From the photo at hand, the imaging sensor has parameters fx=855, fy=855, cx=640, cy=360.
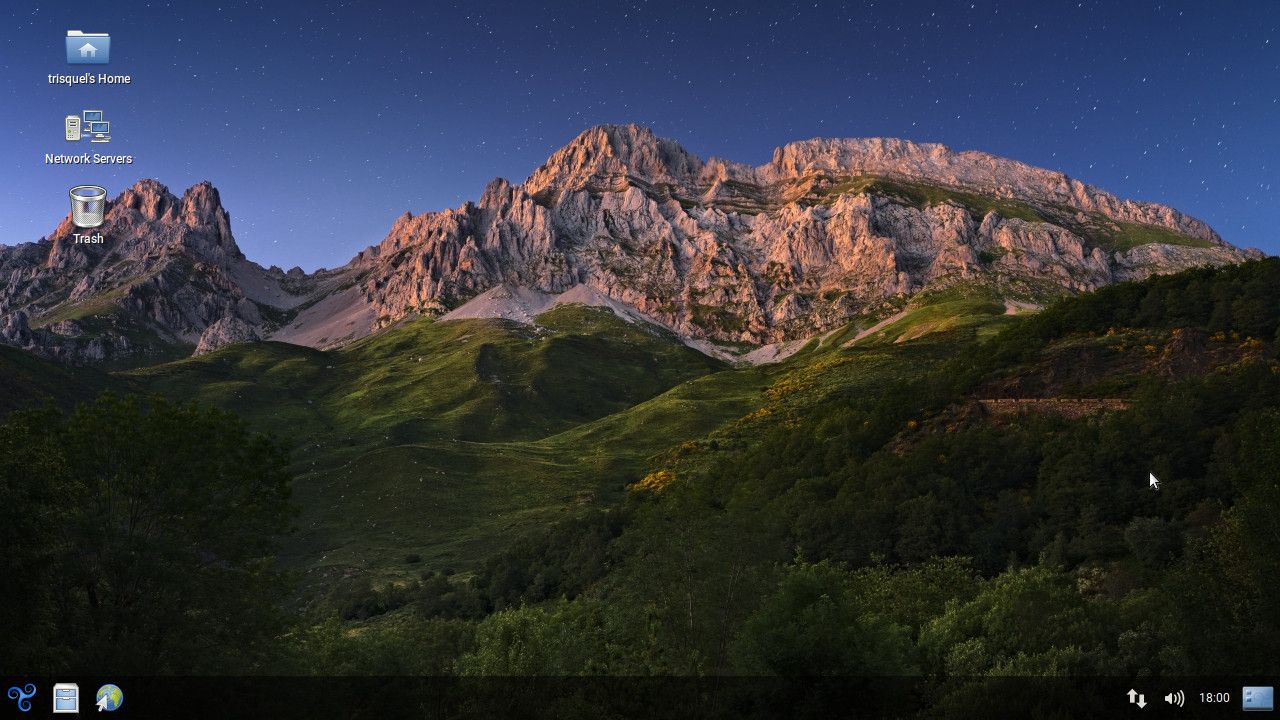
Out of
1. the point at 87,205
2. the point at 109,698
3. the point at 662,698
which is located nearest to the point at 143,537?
the point at 109,698

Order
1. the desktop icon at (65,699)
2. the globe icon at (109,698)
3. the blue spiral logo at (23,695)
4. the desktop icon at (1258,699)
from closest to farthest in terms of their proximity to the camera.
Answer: the blue spiral logo at (23,695) → the desktop icon at (65,699) → the desktop icon at (1258,699) → the globe icon at (109,698)

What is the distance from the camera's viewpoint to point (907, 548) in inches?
3410

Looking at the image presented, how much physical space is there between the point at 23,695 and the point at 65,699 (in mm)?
1280

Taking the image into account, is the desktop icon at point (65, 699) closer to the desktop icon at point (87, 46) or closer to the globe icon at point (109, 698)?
the globe icon at point (109, 698)

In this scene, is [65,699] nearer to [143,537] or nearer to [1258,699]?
[143,537]

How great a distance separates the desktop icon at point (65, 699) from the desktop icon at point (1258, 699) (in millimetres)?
41573

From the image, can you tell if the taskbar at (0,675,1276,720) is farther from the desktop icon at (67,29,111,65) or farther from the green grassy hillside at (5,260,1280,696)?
the desktop icon at (67,29,111,65)

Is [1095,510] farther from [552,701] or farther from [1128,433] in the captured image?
[552,701]

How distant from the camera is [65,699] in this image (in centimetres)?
3014

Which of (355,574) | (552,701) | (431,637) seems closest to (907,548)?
(431,637)

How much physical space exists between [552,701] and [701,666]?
8.19 metres

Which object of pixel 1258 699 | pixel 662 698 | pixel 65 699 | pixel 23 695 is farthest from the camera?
pixel 662 698

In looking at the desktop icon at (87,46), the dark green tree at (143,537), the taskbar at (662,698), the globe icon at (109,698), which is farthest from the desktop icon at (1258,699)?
the desktop icon at (87,46)

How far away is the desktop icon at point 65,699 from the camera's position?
98.1 feet
